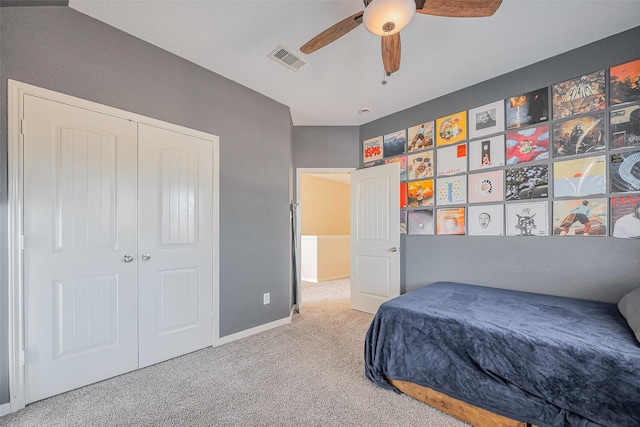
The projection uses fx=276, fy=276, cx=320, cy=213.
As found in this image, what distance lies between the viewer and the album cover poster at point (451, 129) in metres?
3.04

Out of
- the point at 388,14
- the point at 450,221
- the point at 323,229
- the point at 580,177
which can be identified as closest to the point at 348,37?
the point at 388,14

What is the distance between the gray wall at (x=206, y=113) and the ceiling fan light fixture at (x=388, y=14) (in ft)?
5.91

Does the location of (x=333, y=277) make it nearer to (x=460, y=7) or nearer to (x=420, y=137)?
(x=420, y=137)

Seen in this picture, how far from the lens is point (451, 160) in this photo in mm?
3119

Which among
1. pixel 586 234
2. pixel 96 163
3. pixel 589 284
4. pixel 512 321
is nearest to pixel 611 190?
pixel 586 234

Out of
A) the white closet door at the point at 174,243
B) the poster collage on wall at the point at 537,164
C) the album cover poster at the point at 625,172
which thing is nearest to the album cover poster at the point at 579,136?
the poster collage on wall at the point at 537,164

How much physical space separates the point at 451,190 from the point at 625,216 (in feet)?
4.42

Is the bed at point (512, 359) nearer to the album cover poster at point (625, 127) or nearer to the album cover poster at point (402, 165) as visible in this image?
the album cover poster at point (625, 127)

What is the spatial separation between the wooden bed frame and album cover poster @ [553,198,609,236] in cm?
170

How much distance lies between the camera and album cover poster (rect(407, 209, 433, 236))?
10.9 ft

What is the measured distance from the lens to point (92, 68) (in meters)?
2.04

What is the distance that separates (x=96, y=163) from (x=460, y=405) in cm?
296

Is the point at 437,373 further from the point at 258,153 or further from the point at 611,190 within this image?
the point at 258,153

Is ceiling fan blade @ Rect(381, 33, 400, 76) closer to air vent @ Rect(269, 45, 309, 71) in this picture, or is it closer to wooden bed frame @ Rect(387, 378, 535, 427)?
air vent @ Rect(269, 45, 309, 71)
